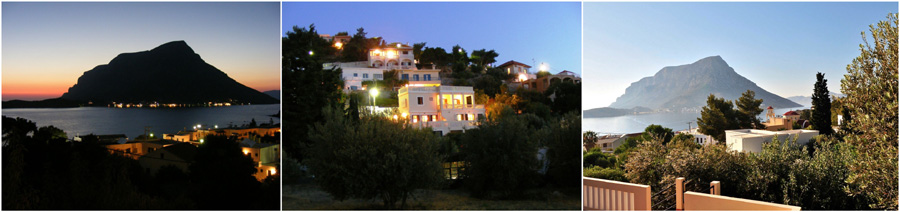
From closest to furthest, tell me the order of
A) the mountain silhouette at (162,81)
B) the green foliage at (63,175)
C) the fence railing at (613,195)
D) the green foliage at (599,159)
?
1. the fence railing at (613,195)
2. the green foliage at (63,175)
3. the mountain silhouette at (162,81)
4. the green foliage at (599,159)

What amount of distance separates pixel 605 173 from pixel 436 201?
6.37 ft

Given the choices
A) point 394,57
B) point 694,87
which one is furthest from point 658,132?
point 394,57

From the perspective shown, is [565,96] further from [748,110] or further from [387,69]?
[748,110]

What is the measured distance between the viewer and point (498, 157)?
203 inches

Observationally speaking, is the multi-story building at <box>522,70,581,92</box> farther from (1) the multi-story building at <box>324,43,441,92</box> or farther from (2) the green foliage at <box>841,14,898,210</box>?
(2) the green foliage at <box>841,14,898,210</box>

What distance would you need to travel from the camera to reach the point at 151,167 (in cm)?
498

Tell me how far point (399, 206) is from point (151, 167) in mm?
2360

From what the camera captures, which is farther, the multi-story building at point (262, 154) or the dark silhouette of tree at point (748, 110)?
the dark silhouette of tree at point (748, 110)

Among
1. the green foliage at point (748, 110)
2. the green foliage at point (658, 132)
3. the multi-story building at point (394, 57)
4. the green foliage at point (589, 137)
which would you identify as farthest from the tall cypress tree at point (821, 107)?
the multi-story building at point (394, 57)

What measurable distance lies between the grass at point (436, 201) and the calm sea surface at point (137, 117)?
77 centimetres

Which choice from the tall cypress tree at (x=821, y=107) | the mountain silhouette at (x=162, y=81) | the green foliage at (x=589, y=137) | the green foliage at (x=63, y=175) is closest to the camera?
the green foliage at (x=63, y=175)

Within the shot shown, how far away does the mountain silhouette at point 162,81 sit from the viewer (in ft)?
16.8

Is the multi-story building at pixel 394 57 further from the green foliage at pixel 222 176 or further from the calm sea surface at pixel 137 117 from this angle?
the green foliage at pixel 222 176

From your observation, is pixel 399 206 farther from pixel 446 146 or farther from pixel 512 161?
pixel 512 161
